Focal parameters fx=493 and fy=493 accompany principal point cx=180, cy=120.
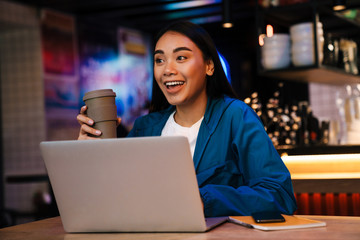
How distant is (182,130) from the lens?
1.92 metres

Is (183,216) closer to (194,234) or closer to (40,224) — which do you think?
(194,234)

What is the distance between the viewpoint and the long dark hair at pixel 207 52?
5.93 feet

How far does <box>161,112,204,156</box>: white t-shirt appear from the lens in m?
1.88

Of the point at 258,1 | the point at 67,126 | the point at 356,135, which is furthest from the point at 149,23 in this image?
the point at 356,135

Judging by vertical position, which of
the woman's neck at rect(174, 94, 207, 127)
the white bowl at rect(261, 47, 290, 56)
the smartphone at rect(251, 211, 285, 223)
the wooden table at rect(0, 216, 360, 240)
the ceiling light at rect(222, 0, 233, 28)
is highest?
the ceiling light at rect(222, 0, 233, 28)

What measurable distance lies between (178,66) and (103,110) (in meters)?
0.44

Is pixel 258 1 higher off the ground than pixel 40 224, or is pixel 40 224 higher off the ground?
pixel 258 1

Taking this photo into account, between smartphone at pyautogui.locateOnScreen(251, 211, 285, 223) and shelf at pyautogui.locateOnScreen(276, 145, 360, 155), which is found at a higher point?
shelf at pyautogui.locateOnScreen(276, 145, 360, 155)

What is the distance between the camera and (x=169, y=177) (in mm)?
1118

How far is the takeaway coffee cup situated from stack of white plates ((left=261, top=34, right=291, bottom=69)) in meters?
2.22

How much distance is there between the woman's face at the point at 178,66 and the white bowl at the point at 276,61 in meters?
1.72

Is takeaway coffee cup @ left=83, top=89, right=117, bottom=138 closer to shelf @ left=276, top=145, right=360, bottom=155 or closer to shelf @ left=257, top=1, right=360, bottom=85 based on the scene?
shelf @ left=276, top=145, right=360, bottom=155

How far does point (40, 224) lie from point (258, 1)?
102 inches

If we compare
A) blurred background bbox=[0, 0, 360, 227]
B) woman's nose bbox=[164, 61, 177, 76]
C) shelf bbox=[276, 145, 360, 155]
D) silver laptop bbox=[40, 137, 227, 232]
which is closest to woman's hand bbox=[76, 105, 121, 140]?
silver laptop bbox=[40, 137, 227, 232]
